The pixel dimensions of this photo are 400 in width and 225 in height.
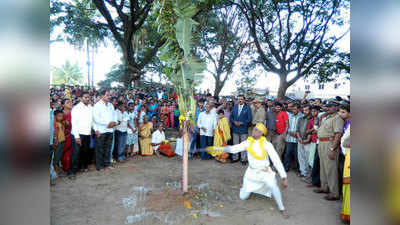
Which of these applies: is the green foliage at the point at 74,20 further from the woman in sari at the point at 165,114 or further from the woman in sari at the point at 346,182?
the woman in sari at the point at 346,182

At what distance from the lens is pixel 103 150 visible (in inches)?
245

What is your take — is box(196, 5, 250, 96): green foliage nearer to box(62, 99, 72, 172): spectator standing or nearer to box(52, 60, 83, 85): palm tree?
box(62, 99, 72, 172): spectator standing

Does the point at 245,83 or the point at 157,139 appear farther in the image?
the point at 245,83

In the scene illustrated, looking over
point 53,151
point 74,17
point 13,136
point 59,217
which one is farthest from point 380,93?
point 74,17

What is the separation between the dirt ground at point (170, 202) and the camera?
370cm

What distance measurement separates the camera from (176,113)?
12.9 m

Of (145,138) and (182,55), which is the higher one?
(182,55)

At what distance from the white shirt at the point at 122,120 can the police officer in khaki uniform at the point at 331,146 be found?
5.24 meters

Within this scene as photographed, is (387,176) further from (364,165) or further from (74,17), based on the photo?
(74,17)

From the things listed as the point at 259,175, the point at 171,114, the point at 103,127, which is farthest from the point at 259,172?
the point at 171,114

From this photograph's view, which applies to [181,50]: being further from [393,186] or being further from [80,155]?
[393,186]

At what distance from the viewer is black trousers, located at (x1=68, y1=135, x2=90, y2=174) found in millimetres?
5512

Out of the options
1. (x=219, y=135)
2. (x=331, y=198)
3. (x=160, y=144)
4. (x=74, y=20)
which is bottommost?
(x=331, y=198)

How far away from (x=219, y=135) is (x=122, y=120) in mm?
3101
